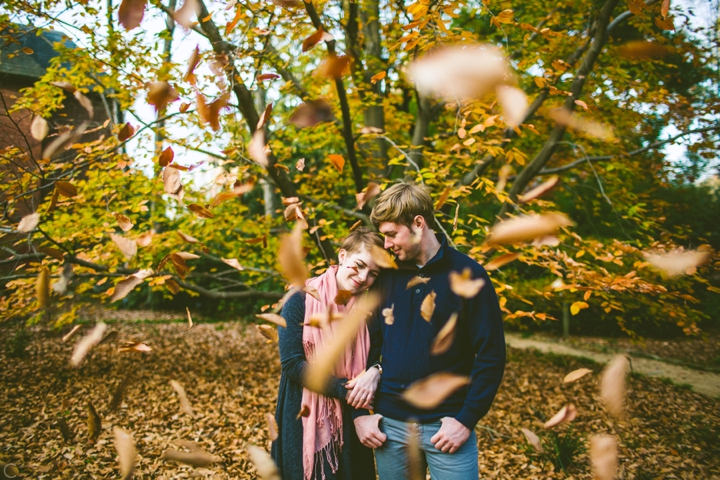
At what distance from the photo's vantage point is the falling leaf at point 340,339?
5.06 ft

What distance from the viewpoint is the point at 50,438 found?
3553 mm

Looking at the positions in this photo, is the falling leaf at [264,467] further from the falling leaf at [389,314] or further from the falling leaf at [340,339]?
the falling leaf at [389,314]

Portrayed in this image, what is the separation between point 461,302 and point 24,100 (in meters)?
3.69

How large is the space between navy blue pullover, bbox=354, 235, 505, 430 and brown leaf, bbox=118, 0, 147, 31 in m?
1.16

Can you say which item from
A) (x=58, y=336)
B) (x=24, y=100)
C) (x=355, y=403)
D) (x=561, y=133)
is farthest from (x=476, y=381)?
(x=58, y=336)

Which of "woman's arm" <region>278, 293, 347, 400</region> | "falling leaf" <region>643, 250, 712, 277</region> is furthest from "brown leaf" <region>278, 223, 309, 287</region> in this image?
"falling leaf" <region>643, 250, 712, 277</region>

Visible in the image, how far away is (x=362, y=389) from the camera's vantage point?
1503 mm

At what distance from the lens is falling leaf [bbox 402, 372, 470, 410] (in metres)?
1.43

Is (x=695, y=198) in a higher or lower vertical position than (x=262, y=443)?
higher

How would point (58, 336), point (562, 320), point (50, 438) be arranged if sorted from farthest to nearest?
1. point (562, 320)
2. point (58, 336)
3. point (50, 438)

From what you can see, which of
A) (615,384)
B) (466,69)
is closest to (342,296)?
(615,384)

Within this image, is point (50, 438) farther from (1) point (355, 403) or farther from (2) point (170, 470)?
(1) point (355, 403)

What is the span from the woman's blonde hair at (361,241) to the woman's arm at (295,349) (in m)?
0.29

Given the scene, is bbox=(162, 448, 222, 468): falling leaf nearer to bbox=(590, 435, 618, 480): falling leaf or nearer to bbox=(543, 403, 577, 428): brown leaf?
bbox=(543, 403, 577, 428): brown leaf
